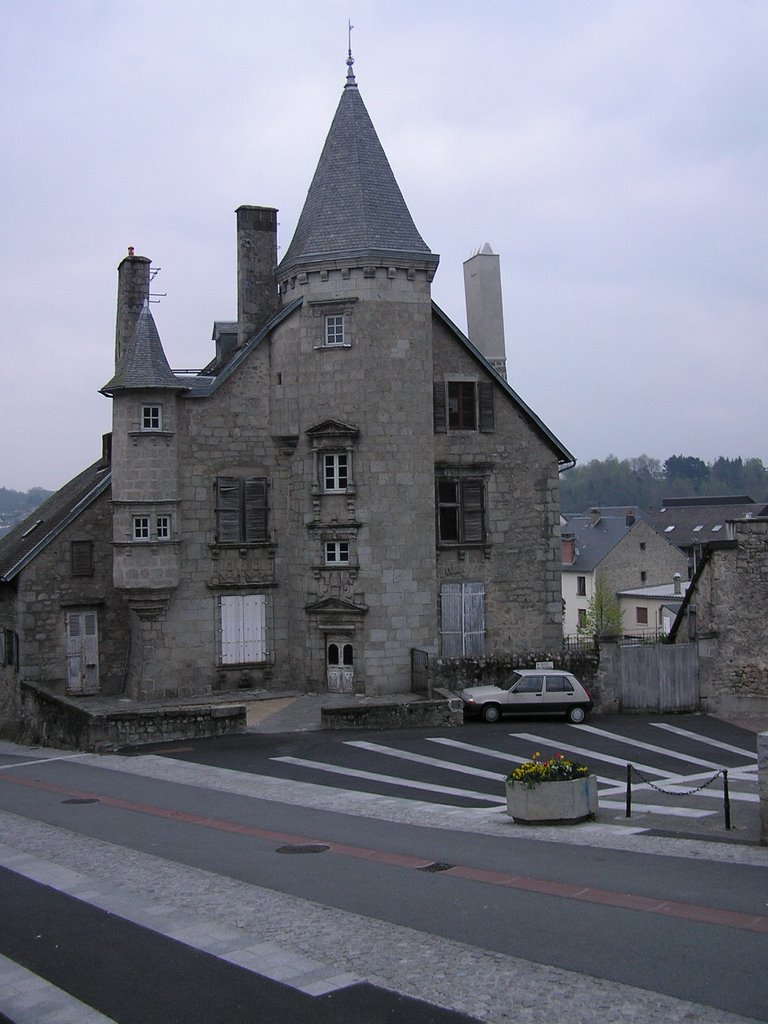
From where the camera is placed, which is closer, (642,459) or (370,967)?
(370,967)

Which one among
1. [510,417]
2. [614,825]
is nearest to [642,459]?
[510,417]

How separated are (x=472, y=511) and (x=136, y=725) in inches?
435

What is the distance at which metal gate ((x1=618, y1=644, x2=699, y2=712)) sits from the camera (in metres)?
28.2

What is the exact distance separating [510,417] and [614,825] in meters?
17.1

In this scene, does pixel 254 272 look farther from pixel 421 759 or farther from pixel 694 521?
pixel 694 521

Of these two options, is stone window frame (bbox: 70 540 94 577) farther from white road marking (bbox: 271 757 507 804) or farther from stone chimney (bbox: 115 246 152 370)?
white road marking (bbox: 271 757 507 804)

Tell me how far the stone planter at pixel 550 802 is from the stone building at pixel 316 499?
12.8m

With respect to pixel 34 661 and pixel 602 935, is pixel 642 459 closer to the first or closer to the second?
pixel 34 661

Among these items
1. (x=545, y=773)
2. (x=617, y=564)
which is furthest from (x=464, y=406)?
(x=617, y=564)

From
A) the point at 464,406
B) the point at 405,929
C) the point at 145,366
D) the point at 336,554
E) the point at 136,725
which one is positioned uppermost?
the point at 145,366

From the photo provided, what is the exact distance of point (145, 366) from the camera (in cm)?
2833

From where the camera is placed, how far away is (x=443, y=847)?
45.0 feet

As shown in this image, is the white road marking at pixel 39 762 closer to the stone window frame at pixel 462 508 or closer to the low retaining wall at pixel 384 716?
the low retaining wall at pixel 384 716

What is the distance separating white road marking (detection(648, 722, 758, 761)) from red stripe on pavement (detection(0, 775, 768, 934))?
12.0 m
